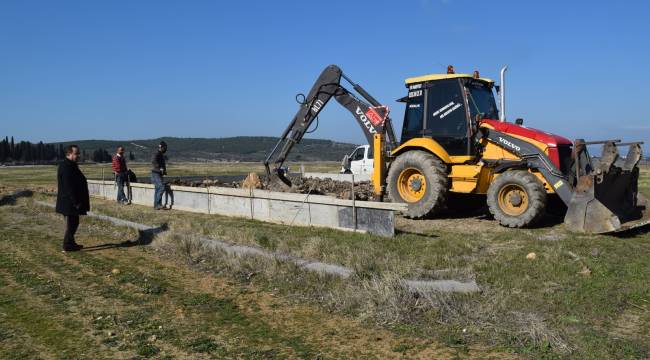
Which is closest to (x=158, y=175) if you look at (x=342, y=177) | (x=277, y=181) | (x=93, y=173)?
(x=277, y=181)

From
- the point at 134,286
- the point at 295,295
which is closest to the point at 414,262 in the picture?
the point at 295,295

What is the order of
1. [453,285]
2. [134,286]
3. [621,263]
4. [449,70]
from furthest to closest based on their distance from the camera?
[449,70]
[621,263]
[134,286]
[453,285]

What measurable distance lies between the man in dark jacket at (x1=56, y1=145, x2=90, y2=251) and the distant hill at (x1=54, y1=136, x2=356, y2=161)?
89.5 meters

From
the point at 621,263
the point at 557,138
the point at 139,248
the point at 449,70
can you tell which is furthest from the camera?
the point at 449,70

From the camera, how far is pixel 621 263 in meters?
6.71

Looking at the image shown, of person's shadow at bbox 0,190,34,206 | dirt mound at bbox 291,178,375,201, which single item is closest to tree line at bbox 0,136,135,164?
person's shadow at bbox 0,190,34,206

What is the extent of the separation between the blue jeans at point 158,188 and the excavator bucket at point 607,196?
9.83m

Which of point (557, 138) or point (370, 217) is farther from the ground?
point (557, 138)

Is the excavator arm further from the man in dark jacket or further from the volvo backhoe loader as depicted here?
the man in dark jacket

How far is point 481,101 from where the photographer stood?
34.6ft

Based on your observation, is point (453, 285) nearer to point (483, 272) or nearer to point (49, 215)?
point (483, 272)

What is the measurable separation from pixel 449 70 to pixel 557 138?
2.50m

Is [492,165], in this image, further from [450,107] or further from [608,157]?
[608,157]

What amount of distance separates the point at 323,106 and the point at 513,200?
6231 millimetres
